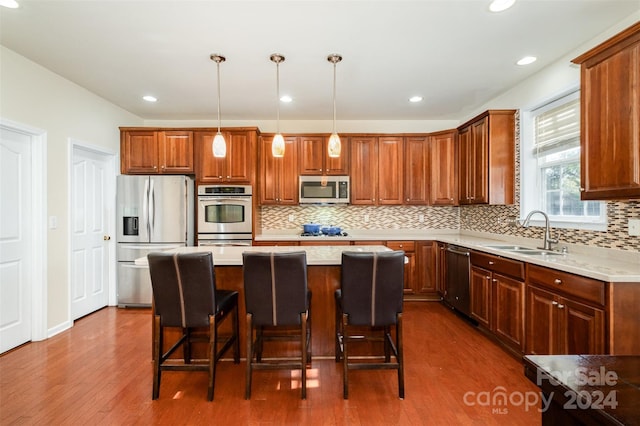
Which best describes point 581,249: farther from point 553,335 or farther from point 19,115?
point 19,115

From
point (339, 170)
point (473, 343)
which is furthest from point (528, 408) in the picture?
point (339, 170)

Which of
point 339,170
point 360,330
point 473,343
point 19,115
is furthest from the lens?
point 339,170

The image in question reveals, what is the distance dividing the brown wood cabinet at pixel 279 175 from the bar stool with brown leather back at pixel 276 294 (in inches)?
102

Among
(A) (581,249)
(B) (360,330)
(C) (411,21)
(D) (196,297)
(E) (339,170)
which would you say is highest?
(C) (411,21)

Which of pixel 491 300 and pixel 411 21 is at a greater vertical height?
pixel 411 21

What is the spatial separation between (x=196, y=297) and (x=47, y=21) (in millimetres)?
2381

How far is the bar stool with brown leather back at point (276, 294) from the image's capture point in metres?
2.01

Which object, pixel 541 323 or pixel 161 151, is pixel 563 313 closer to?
pixel 541 323

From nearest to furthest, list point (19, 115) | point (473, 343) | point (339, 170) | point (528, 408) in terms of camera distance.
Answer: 1. point (528, 408)
2. point (19, 115)
3. point (473, 343)
4. point (339, 170)

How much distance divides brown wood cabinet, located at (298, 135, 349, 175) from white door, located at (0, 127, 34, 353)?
306cm

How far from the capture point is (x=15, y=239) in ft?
9.37

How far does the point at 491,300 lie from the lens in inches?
117

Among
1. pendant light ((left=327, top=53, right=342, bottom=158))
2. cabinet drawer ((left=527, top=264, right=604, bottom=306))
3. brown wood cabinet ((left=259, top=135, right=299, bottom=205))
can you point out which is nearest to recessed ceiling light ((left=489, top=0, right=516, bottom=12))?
pendant light ((left=327, top=53, right=342, bottom=158))

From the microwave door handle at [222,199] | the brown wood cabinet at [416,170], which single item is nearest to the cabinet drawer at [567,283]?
the brown wood cabinet at [416,170]
